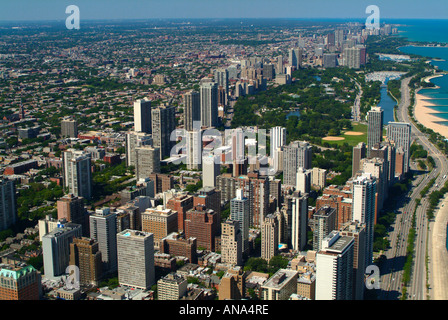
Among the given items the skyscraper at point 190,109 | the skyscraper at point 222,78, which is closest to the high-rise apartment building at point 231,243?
the skyscraper at point 190,109

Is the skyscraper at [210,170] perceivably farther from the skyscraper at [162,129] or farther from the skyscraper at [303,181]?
the skyscraper at [162,129]

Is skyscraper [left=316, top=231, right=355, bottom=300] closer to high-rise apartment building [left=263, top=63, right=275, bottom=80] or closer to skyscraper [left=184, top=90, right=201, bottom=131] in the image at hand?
skyscraper [left=184, top=90, right=201, bottom=131]

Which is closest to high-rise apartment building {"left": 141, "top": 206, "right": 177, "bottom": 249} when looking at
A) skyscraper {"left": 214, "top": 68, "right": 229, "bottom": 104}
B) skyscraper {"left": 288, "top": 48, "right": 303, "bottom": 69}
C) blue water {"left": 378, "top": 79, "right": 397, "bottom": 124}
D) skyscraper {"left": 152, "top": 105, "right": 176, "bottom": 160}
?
skyscraper {"left": 152, "top": 105, "right": 176, "bottom": 160}

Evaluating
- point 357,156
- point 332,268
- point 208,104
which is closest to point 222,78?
point 208,104

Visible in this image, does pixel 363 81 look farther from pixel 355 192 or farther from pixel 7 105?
pixel 355 192

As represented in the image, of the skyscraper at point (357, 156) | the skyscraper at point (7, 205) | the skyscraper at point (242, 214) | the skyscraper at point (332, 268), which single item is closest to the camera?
the skyscraper at point (332, 268)

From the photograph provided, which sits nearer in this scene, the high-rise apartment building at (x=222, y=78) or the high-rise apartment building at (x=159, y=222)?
the high-rise apartment building at (x=159, y=222)

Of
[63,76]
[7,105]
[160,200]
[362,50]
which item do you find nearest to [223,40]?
[362,50]
